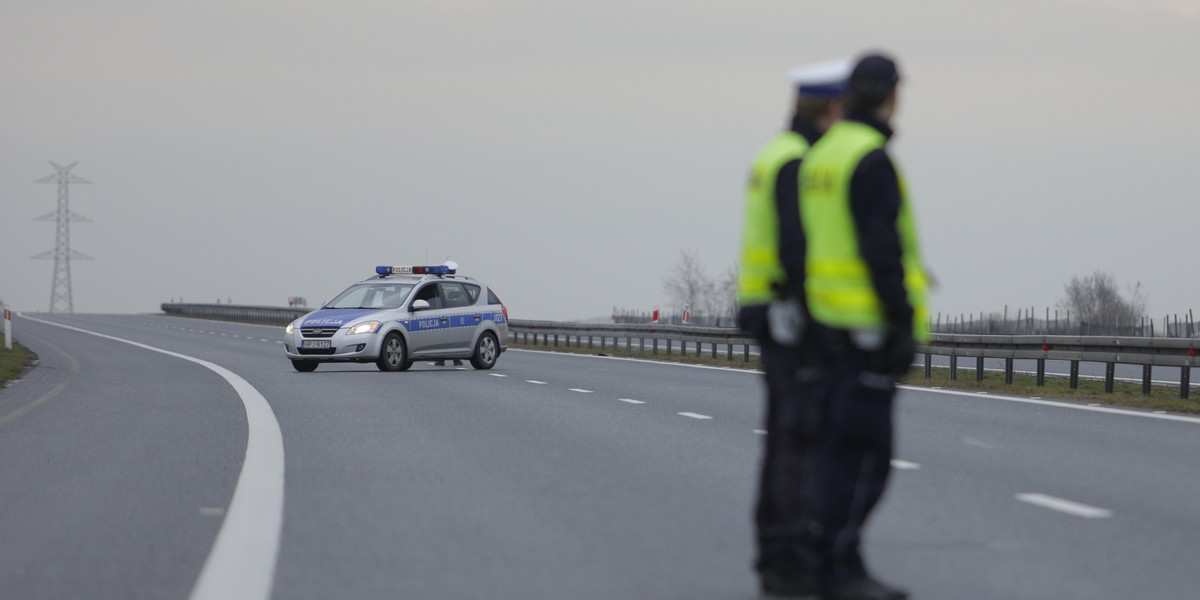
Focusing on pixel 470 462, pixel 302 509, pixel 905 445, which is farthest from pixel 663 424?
pixel 302 509

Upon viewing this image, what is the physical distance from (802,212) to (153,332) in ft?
155

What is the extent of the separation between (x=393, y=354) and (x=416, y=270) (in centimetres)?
217

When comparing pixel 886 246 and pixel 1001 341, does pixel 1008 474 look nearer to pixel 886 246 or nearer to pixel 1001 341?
pixel 886 246

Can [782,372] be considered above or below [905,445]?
above

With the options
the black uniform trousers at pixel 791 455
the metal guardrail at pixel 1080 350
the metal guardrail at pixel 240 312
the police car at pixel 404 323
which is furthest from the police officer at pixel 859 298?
the metal guardrail at pixel 240 312

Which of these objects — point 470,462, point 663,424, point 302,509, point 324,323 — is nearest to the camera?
point 302,509

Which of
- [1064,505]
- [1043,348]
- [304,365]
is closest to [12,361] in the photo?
[304,365]

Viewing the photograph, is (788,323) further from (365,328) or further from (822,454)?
(365,328)

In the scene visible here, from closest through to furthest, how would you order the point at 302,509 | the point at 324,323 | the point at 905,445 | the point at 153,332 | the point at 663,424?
A: 1. the point at 302,509
2. the point at 905,445
3. the point at 663,424
4. the point at 324,323
5. the point at 153,332

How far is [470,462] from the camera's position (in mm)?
10547

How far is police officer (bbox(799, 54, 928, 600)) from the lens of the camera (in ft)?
16.6

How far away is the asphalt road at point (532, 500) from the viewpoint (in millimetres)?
6129

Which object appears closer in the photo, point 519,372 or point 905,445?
point 905,445

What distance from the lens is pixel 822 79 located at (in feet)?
18.5
